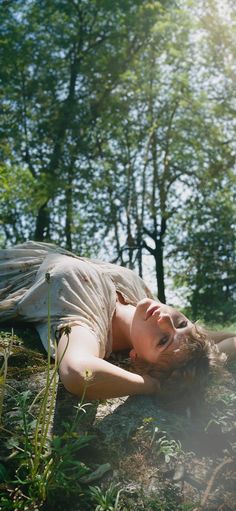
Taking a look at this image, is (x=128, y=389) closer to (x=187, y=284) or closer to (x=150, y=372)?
(x=150, y=372)

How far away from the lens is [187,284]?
810 inches

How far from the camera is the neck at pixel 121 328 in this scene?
3.66 meters

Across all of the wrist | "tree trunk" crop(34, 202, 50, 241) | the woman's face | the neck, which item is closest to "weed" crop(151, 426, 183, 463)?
the wrist

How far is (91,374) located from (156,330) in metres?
0.88

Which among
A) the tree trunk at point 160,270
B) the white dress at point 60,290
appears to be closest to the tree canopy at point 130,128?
the tree trunk at point 160,270

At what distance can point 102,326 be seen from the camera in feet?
11.0

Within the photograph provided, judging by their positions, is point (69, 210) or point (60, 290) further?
point (69, 210)

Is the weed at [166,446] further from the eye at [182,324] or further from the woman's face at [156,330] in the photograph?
the eye at [182,324]

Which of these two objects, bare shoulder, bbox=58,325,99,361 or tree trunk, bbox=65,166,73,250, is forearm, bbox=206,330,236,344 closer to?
bare shoulder, bbox=58,325,99,361

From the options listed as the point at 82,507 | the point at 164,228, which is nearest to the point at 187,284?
the point at 164,228

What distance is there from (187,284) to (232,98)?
24.7 ft

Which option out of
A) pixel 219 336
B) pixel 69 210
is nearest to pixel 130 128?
pixel 69 210

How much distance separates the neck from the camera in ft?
12.0

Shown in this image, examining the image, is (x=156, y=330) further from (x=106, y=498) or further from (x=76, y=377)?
(x=106, y=498)
